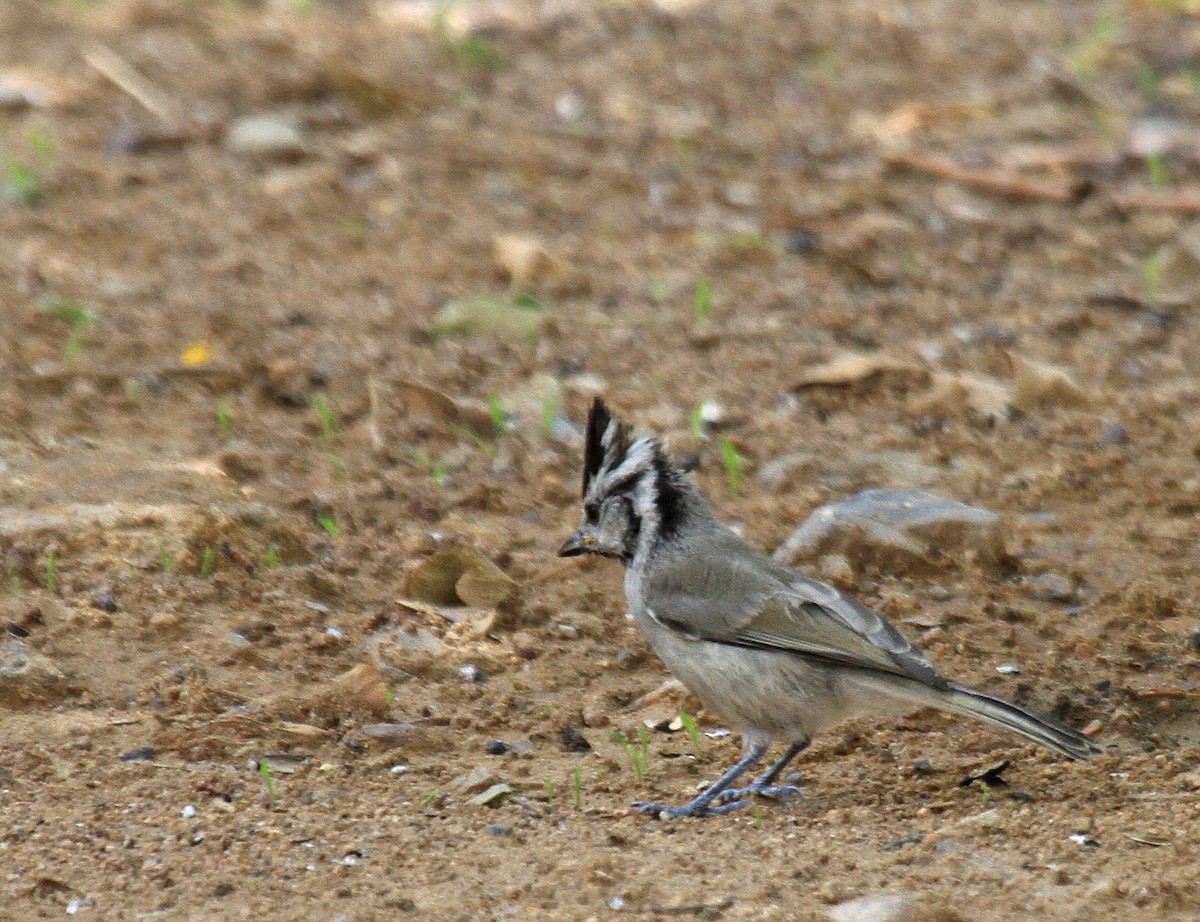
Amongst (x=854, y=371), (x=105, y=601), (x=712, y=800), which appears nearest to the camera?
(x=712, y=800)

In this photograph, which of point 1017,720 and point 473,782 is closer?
point 1017,720

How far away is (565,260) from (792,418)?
1.67 meters

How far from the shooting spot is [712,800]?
5.19 m

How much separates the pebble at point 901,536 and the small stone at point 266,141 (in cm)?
414

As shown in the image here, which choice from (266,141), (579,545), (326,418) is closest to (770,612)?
(579,545)

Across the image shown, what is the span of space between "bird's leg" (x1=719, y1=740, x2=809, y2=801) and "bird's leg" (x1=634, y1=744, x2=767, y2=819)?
31 millimetres

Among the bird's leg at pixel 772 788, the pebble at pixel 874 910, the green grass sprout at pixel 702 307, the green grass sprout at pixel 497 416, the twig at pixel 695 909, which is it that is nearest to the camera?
the pebble at pixel 874 910

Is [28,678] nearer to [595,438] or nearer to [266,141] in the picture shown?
[595,438]

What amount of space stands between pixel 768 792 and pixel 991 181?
504cm

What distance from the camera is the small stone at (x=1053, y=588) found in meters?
6.10

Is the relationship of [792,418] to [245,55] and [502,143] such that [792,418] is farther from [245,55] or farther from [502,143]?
[245,55]

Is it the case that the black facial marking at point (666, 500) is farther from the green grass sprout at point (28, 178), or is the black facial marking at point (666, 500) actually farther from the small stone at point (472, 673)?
the green grass sprout at point (28, 178)

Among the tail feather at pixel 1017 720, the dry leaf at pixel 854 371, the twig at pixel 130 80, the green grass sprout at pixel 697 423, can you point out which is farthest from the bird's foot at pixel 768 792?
the twig at pixel 130 80

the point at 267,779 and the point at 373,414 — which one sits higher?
the point at 373,414
